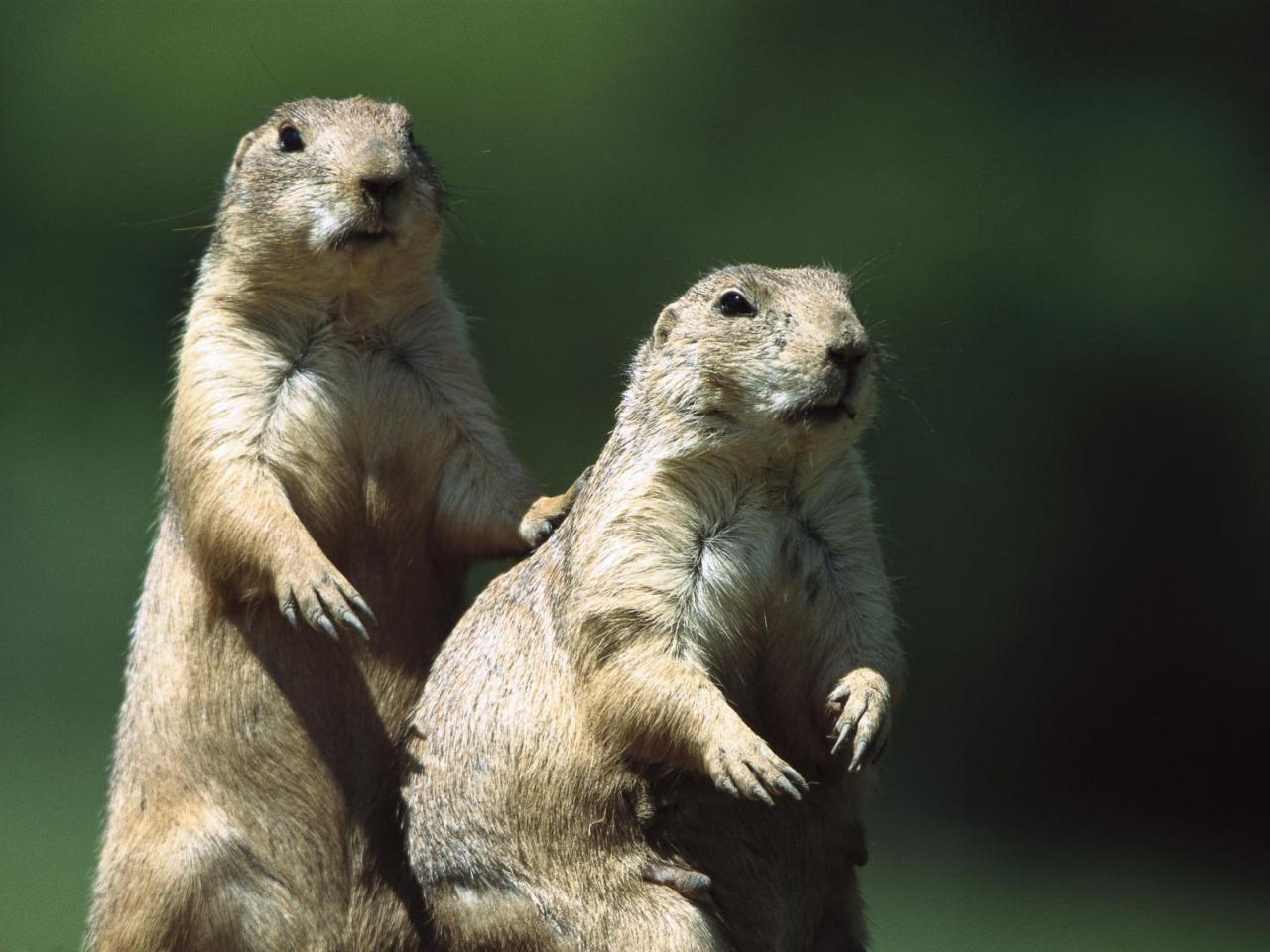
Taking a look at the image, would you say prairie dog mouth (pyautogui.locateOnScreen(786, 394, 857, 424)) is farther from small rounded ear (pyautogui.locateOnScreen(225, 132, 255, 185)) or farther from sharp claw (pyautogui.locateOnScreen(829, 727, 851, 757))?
small rounded ear (pyautogui.locateOnScreen(225, 132, 255, 185))

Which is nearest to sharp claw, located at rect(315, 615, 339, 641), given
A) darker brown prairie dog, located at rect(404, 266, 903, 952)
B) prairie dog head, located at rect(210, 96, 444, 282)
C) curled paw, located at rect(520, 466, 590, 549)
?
darker brown prairie dog, located at rect(404, 266, 903, 952)

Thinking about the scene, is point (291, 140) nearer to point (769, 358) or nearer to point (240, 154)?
point (240, 154)

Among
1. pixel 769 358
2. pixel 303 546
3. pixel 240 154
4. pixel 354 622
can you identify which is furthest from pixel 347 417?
pixel 769 358

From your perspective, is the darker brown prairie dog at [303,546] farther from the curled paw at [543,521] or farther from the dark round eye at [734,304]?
the dark round eye at [734,304]

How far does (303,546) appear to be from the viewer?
456 cm

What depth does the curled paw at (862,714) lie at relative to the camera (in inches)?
159

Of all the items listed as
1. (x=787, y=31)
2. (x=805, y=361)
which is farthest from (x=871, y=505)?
(x=787, y=31)

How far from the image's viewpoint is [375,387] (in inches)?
192

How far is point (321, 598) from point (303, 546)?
16 cm

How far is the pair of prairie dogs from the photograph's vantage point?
412cm

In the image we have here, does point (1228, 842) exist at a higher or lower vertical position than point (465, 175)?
lower

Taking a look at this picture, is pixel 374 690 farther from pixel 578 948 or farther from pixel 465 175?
pixel 465 175

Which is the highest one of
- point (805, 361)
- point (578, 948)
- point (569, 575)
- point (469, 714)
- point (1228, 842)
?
point (805, 361)

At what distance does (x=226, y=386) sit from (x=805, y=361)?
5.29ft
